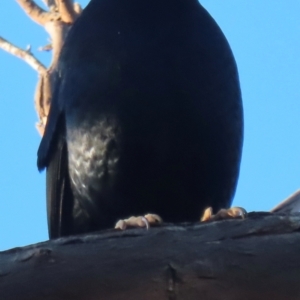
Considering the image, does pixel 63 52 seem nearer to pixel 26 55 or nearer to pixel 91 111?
pixel 91 111

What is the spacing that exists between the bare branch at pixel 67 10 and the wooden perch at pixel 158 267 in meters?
2.97

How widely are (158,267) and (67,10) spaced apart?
10.3 feet

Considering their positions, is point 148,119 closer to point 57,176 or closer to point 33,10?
point 57,176

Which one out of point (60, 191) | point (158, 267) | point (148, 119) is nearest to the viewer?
point (158, 267)

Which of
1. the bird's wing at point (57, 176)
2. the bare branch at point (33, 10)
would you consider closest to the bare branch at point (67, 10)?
the bare branch at point (33, 10)

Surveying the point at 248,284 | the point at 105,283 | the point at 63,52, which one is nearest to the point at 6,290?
the point at 105,283

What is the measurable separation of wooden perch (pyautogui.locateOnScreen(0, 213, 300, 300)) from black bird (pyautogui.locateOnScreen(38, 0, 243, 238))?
1.08 metres

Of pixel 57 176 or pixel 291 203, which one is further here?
pixel 57 176

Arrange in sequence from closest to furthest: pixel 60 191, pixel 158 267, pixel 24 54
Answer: pixel 158 267
pixel 60 191
pixel 24 54

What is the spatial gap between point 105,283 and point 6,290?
197 millimetres

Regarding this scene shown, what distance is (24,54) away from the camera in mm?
4820

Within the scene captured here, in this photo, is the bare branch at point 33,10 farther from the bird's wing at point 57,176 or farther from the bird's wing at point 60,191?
the bird's wing at point 60,191

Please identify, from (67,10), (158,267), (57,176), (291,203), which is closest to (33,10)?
(67,10)

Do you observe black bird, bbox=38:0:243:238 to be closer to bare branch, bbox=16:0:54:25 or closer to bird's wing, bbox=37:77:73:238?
bird's wing, bbox=37:77:73:238
